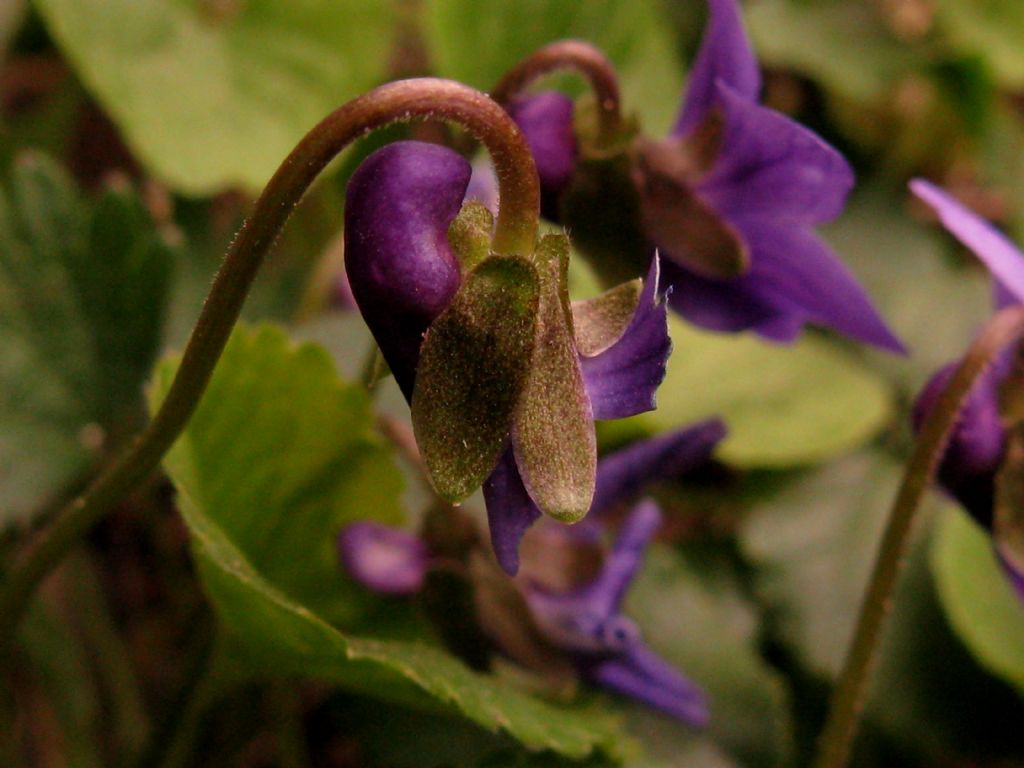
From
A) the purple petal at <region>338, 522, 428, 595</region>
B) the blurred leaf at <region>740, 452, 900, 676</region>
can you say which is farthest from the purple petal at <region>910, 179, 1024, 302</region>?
the blurred leaf at <region>740, 452, 900, 676</region>

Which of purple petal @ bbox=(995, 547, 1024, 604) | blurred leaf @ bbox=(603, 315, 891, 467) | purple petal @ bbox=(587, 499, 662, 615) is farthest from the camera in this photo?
blurred leaf @ bbox=(603, 315, 891, 467)

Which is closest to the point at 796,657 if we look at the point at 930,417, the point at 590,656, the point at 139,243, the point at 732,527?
the point at 732,527

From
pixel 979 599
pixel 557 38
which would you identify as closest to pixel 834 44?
pixel 557 38

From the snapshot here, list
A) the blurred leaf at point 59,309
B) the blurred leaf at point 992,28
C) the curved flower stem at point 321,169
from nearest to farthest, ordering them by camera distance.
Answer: the curved flower stem at point 321,169
the blurred leaf at point 59,309
the blurred leaf at point 992,28

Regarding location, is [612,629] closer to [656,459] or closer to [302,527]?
[656,459]

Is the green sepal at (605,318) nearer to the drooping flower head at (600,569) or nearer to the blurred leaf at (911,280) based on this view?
the drooping flower head at (600,569)

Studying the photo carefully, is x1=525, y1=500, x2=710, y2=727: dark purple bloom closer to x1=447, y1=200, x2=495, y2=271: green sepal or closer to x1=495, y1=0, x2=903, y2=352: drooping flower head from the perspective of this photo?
x1=495, y1=0, x2=903, y2=352: drooping flower head

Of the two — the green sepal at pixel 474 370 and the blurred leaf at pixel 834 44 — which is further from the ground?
the green sepal at pixel 474 370

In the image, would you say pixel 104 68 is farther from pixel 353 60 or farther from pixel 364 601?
pixel 364 601

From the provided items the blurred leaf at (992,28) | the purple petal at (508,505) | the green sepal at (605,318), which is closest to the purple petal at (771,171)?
the green sepal at (605,318)
